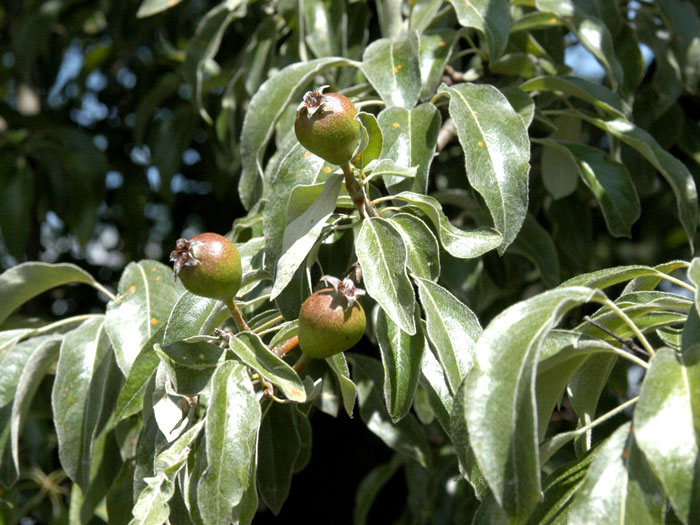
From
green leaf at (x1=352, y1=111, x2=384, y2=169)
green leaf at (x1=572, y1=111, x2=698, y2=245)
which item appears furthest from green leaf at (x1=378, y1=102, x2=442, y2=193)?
green leaf at (x1=572, y1=111, x2=698, y2=245)

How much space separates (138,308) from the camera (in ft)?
3.54

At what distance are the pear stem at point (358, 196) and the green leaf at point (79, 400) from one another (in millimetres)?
458

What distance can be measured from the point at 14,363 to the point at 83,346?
0.12 m

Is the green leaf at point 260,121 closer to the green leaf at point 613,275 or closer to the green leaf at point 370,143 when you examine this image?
the green leaf at point 370,143

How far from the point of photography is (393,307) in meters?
0.77

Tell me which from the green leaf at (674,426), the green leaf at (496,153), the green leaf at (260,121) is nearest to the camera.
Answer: the green leaf at (674,426)

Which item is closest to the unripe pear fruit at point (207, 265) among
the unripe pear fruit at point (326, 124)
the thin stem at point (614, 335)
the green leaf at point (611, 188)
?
the unripe pear fruit at point (326, 124)

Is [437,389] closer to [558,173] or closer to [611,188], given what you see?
[611,188]

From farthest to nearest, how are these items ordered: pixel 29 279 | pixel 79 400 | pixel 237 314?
pixel 29 279 → pixel 79 400 → pixel 237 314

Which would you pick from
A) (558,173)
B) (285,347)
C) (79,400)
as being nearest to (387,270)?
(285,347)

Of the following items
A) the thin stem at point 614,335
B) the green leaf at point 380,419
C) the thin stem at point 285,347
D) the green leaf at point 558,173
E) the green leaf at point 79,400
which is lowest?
the green leaf at point 380,419

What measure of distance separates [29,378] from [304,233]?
523 mm

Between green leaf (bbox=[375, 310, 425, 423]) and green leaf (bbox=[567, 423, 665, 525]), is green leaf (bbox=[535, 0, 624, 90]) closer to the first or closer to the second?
green leaf (bbox=[375, 310, 425, 423])

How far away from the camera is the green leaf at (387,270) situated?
0.77m
